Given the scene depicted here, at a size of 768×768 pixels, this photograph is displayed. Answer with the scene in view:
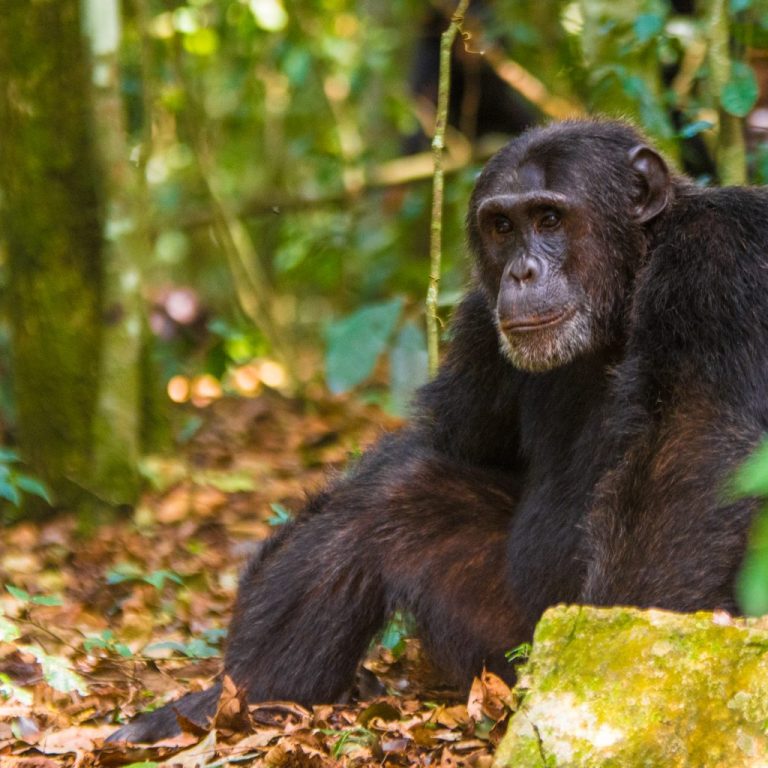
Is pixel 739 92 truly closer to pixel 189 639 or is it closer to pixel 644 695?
pixel 189 639

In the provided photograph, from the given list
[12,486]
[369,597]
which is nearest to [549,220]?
[369,597]

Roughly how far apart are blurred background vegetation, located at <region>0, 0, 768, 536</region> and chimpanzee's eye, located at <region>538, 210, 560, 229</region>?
105 cm

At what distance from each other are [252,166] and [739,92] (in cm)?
1144

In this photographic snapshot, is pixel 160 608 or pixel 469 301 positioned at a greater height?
pixel 469 301

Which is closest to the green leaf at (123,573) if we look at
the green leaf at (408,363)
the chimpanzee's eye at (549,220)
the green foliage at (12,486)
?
the green foliage at (12,486)

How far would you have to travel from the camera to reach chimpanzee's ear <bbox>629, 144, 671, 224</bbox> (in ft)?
16.7

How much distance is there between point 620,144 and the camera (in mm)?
5281

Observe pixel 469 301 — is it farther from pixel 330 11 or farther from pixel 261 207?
pixel 330 11

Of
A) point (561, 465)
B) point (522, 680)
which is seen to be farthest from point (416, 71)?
point (522, 680)

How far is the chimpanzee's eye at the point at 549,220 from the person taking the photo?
521cm

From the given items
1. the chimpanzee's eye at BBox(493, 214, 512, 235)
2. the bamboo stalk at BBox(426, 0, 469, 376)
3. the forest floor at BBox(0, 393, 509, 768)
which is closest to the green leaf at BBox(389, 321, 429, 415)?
the forest floor at BBox(0, 393, 509, 768)

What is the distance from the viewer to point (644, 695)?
329 cm

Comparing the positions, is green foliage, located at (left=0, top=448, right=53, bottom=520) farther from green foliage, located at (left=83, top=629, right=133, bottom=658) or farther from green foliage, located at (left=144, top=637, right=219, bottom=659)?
green foliage, located at (left=144, top=637, right=219, bottom=659)

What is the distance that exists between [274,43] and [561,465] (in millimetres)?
8893
